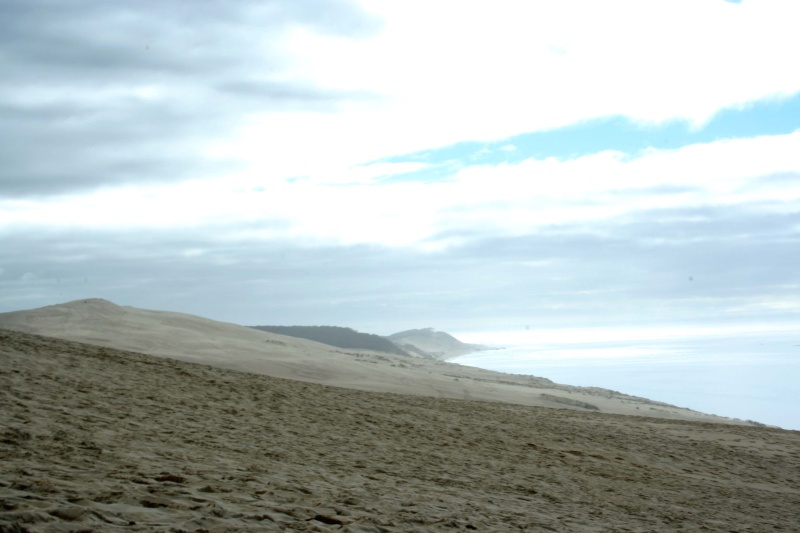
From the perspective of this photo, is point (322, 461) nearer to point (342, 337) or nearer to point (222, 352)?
point (222, 352)

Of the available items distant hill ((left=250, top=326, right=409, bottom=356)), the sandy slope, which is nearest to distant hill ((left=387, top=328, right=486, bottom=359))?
distant hill ((left=250, top=326, right=409, bottom=356))

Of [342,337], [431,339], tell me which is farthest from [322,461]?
[431,339]

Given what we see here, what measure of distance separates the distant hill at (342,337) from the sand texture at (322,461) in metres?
47.3

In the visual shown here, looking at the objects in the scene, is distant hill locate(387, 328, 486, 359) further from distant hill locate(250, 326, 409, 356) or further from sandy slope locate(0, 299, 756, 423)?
sandy slope locate(0, 299, 756, 423)

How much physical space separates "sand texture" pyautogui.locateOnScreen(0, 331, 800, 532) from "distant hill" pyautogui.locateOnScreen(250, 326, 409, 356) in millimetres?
47314

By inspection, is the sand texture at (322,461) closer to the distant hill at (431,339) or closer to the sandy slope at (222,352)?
the sandy slope at (222,352)

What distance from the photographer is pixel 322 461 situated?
27.8 feet

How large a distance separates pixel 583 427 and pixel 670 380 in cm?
3765

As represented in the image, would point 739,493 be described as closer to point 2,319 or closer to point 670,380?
point 2,319

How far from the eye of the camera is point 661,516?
8406 millimetres

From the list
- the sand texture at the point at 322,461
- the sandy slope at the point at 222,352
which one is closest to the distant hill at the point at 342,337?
the sandy slope at the point at 222,352

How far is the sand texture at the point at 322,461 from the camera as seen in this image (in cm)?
558

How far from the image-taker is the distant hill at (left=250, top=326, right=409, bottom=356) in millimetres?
63544

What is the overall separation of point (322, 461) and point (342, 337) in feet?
197
